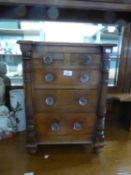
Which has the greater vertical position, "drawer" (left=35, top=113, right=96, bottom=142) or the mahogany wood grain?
the mahogany wood grain

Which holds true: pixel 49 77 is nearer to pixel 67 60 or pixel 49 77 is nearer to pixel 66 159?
pixel 67 60

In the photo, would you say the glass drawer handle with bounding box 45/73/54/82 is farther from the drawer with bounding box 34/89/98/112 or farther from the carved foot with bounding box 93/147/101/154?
the carved foot with bounding box 93/147/101/154

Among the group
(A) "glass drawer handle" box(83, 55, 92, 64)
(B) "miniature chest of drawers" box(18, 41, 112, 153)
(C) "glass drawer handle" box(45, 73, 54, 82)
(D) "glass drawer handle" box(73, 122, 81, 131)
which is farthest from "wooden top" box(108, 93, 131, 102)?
(C) "glass drawer handle" box(45, 73, 54, 82)

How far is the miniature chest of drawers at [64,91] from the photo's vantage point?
1.37 metres

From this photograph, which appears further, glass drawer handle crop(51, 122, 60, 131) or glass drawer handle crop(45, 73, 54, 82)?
glass drawer handle crop(51, 122, 60, 131)

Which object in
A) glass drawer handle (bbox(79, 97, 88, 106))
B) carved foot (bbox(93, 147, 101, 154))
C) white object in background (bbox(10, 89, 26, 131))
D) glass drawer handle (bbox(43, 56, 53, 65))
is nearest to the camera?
glass drawer handle (bbox(43, 56, 53, 65))

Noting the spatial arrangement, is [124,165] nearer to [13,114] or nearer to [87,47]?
[87,47]

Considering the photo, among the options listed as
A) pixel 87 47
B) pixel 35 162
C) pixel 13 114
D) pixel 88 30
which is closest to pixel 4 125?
pixel 13 114

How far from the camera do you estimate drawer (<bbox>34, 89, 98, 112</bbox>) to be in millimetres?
1460

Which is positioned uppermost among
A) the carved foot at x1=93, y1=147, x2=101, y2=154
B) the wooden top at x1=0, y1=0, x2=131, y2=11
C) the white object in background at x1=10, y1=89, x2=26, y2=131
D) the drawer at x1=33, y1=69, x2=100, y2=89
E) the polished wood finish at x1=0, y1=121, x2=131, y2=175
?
the wooden top at x1=0, y1=0, x2=131, y2=11

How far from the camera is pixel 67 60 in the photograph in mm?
1396

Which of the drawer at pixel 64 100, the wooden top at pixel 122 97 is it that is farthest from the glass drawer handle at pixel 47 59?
the wooden top at pixel 122 97

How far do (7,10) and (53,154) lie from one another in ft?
4.55

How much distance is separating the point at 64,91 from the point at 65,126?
295 mm
